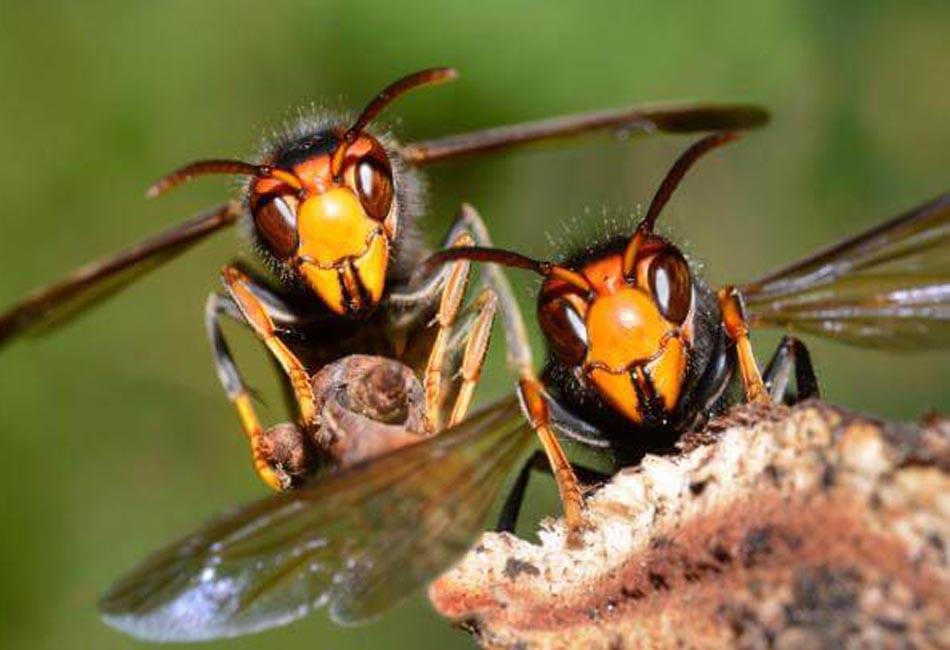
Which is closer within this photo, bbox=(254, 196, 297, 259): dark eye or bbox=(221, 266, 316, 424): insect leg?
bbox=(221, 266, 316, 424): insect leg

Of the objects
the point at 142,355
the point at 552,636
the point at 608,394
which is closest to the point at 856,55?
the point at 142,355

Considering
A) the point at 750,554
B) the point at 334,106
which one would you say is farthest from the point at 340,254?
the point at 334,106

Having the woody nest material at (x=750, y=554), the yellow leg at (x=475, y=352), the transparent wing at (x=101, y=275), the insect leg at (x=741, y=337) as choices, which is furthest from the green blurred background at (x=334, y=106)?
the woody nest material at (x=750, y=554)

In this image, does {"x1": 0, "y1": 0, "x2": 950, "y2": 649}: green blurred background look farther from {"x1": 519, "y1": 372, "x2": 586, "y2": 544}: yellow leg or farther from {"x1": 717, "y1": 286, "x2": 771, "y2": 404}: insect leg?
{"x1": 519, "y1": 372, "x2": 586, "y2": 544}: yellow leg

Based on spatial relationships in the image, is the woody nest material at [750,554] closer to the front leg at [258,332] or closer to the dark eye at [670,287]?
the dark eye at [670,287]

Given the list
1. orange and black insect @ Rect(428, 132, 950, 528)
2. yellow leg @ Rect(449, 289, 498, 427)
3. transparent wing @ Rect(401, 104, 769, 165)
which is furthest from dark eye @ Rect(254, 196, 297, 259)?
transparent wing @ Rect(401, 104, 769, 165)

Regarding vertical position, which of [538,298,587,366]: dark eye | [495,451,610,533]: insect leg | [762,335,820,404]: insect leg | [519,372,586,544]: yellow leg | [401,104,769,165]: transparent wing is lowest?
[495,451,610,533]: insect leg

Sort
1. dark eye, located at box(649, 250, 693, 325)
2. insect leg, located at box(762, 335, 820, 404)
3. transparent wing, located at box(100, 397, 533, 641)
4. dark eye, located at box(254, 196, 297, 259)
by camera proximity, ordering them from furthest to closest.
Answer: dark eye, located at box(254, 196, 297, 259) < insect leg, located at box(762, 335, 820, 404) < dark eye, located at box(649, 250, 693, 325) < transparent wing, located at box(100, 397, 533, 641)

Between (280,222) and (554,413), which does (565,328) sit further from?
(280,222)
